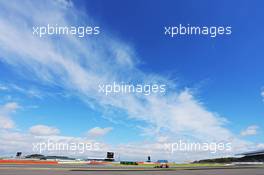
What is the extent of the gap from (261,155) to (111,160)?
9376 centimetres

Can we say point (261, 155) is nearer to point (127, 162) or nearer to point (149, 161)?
point (149, 161)

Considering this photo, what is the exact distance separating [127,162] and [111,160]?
15.5 metres

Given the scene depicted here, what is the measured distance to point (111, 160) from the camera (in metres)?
114

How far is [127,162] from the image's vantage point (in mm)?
100688

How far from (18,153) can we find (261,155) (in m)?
128

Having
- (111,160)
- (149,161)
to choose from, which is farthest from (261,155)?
(111,160)

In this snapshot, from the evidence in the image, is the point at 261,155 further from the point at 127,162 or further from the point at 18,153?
the point at 18,153

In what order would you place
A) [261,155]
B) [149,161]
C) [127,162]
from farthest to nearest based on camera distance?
[261,155] → [149,161] → [127,162]

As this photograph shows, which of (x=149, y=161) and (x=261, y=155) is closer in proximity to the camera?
(x=149, y=161)

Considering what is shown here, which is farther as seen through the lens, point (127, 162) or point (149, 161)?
point (149, 161)

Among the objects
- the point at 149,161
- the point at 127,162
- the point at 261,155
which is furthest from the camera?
the point at 261,155

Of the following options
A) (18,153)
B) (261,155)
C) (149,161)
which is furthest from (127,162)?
(261,155)

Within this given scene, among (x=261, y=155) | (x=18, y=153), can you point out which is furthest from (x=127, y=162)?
(x=261, y=155)

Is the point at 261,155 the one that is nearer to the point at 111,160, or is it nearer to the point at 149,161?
the point at 149,161
